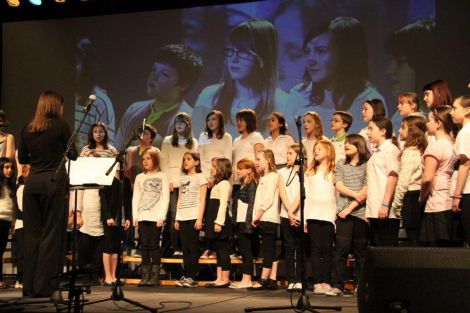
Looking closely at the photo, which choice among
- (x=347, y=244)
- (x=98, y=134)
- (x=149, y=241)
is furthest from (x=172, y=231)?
A: (x=347, y=244)

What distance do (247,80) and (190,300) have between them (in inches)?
154

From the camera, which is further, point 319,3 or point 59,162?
point 319,3

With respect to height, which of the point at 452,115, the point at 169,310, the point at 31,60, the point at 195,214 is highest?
the point at 31,60

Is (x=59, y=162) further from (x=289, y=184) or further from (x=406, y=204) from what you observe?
(x=406, y=204)

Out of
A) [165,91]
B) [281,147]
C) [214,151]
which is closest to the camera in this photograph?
[281,147]

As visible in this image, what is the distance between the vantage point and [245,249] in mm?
7188

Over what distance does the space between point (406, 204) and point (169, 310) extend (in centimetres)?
227

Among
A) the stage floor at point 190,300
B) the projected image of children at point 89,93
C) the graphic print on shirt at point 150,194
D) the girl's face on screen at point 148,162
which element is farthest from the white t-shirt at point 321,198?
the projected image of children at point 89,93

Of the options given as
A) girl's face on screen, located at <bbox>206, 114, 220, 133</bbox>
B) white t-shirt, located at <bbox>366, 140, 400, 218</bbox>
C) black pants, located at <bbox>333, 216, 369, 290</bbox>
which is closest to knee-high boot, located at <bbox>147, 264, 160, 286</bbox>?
girl's face on screen, located at <bbox>206, 114, 220, 133</bbox>

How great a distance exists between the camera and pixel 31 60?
10.2 metres

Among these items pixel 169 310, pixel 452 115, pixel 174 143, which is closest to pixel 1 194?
pixel 174 143

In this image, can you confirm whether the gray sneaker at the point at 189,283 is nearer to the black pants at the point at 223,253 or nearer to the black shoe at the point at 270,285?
the black pants at the point at 223,253

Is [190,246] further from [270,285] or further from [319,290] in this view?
[319,290]

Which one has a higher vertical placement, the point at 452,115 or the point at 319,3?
the point at 319,3
